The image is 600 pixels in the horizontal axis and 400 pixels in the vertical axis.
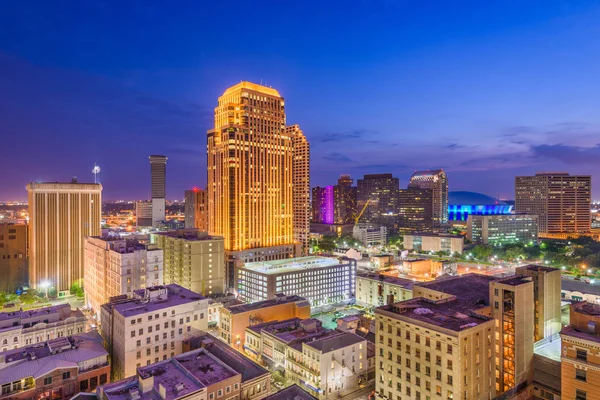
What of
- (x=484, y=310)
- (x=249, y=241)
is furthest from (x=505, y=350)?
(x=249, y=241)

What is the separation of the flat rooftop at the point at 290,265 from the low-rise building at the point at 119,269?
1101 inches

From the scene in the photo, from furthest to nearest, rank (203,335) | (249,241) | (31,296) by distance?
(249,241) < (31,296) < (203,335)

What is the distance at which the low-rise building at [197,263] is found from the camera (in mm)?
104375

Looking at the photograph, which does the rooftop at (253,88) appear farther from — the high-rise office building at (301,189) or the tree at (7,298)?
the tree at (7,298)

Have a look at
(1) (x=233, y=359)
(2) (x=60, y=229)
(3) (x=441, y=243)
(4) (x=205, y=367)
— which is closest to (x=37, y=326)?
(1) (x=233, y=359)

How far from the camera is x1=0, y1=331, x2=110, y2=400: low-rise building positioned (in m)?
44.1

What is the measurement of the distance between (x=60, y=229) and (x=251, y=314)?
238ft

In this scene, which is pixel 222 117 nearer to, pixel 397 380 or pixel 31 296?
pixel 31 296

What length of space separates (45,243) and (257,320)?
73.8 metres

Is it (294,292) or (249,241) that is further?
(249,241)

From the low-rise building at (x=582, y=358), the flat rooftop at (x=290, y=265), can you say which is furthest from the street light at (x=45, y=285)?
the low-rise building at (x=582, y=358)

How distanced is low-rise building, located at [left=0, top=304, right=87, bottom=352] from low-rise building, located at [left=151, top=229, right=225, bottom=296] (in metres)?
33.7

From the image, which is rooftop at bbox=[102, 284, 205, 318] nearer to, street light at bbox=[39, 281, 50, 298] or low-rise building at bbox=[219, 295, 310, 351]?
low-rise building at bbox=[219, 295, 310, 351]

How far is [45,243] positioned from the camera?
358 ft
